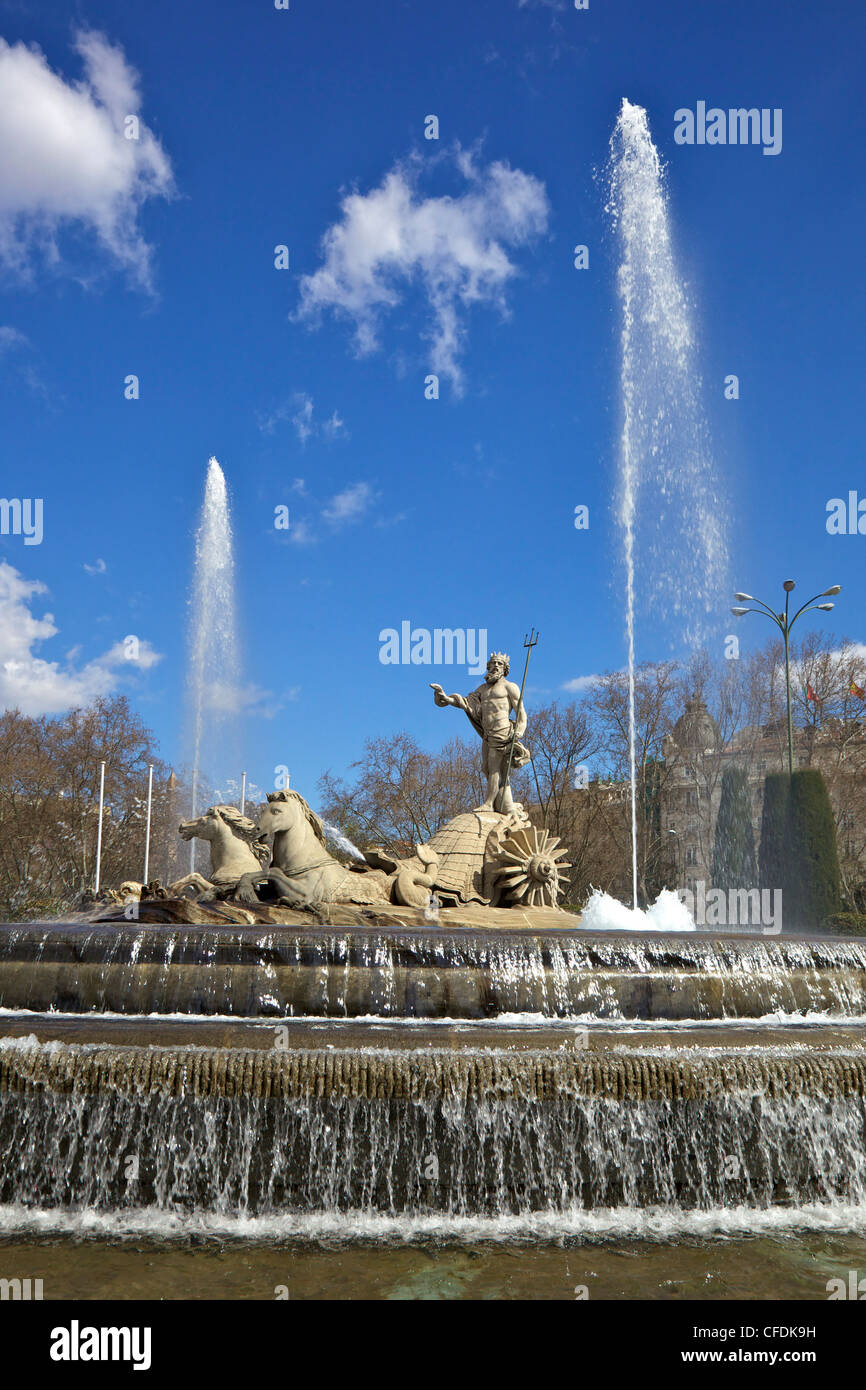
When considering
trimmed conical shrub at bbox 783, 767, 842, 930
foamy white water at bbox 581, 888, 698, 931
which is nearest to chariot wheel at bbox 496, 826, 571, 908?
foamy white water at bbox 581, 888, 698, 931

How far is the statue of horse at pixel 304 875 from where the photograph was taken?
1095 cm

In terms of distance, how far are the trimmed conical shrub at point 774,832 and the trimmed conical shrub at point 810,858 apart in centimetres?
18

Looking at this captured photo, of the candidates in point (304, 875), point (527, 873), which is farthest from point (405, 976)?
point (527, 873)

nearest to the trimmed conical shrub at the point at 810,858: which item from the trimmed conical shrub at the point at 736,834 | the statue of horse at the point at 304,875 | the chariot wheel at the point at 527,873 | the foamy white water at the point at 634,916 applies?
the trimmed conical shrub at the point at 736,834

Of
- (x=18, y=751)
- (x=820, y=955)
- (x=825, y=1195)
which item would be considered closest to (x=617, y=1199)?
(x=825, y=1195)

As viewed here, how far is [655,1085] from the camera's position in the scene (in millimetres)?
5340

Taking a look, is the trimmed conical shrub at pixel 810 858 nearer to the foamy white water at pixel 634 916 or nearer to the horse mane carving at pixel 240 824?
the foamy white water at pixel 634 916

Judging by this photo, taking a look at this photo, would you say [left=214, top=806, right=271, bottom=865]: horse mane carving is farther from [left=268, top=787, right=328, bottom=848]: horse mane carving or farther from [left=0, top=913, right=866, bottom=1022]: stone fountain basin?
[left=0, top=913, right=866, bottom=1022]: stone fountain basin

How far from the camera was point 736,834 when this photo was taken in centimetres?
2581

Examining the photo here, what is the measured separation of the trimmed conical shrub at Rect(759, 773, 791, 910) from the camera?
77.7ft

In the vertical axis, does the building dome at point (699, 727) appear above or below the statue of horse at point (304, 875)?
above

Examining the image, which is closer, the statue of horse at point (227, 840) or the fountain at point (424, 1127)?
the fountain at point (424, 1127)

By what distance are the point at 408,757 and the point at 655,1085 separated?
37.1 m

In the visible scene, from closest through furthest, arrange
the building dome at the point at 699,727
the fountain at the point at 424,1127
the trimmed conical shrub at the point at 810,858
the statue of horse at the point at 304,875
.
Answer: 1. the fountain at the point at 424,1127
2. the statue of horse at the point at 304,875
3. the trimmed conical shrub at the point at 810,858
4. the building dome at the point at 699,727
